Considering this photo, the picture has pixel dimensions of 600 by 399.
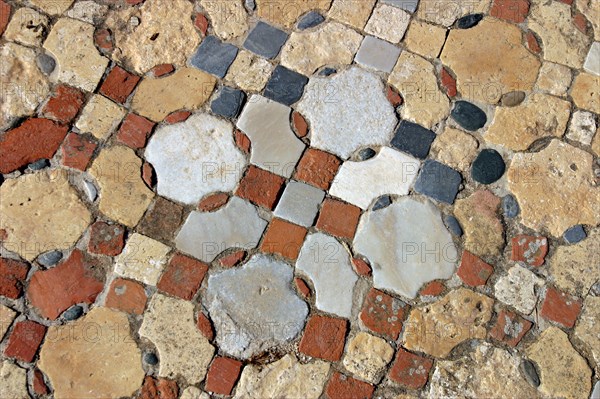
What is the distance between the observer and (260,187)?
2.30m

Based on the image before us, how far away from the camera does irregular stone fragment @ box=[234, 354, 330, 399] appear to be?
6.96ft

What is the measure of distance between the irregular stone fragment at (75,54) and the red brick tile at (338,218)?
0.93 meters

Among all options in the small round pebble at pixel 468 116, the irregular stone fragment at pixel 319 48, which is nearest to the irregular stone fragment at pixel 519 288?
the small round pebble at pixel 468 116

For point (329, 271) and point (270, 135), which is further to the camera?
point (270, 135)

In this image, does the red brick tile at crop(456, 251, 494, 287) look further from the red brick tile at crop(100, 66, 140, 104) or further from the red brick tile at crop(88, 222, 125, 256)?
the red brick tile at crop(100, 66, 140, 104)

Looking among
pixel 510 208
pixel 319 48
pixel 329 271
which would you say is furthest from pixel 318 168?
pixel 510 208

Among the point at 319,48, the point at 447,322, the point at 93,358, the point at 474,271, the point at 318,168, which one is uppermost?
the point at 319,48

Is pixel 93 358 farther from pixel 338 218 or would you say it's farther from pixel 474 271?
pixel 474 271

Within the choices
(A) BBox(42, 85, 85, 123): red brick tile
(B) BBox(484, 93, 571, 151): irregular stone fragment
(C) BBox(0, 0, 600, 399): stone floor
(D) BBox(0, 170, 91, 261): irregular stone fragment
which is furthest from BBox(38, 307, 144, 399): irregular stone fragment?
(B) BBox(484, 93, 571, 151): irregular stone fragment

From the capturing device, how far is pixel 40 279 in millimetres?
2152

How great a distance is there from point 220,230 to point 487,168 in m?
0.96

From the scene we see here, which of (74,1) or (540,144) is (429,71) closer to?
(540,144)

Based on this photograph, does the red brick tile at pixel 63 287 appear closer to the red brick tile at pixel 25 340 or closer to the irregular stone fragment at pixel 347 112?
the red brick tile at pixel 25 340

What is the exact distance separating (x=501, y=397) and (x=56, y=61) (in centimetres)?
191
